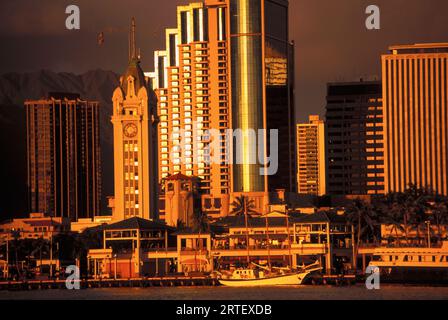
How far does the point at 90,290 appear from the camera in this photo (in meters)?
190

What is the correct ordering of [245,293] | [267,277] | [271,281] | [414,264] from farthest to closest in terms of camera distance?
[267,277]
[271,281]
[414,264]
[245,293]

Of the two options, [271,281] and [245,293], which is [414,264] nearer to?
[271,281]

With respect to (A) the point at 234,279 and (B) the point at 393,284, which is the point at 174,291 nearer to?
(A) the point at 234,279

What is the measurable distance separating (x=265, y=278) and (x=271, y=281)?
994mm

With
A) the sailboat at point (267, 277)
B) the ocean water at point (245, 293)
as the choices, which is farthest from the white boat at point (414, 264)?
the sailboat at point (267, 277)

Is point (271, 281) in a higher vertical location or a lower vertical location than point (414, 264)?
lower

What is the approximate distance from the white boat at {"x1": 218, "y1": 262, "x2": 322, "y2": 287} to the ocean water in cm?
484

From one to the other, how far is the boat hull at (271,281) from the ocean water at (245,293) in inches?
175

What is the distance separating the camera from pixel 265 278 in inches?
7574

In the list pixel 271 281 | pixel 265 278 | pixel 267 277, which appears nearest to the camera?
pixel 271 281

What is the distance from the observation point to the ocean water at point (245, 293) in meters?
164

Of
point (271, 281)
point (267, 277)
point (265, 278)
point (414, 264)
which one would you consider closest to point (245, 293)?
point (271, 281)

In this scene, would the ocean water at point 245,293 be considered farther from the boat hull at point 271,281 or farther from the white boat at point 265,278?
the white boat at point 265,278
